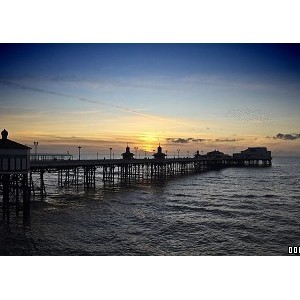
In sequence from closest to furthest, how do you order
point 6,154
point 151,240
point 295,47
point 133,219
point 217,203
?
point 295,47, point 151,240, point 6,154, point 133,219, point 217,203

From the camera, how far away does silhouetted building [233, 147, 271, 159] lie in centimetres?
12525

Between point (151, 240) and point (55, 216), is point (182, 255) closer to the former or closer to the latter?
point (151, 240)

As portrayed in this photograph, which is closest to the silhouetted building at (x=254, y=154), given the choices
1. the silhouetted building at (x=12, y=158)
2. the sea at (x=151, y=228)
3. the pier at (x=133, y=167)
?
the pier at (x=133, y=167)

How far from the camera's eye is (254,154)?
12681 centimetres

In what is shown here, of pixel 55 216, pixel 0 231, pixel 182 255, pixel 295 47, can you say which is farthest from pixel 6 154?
pixel 295 47

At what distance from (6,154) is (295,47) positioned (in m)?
17.7

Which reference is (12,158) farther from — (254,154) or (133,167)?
(254,154)

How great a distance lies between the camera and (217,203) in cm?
3222

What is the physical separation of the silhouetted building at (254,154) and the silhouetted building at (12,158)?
113065 millimetres

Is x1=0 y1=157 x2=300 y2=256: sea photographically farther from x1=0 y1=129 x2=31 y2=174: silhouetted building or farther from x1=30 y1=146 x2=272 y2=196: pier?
x1=30 y1=146 x2=272 y2=196: pier

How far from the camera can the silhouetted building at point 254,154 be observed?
12525cm

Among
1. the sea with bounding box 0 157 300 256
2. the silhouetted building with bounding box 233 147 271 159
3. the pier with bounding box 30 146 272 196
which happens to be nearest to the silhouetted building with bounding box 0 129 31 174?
the sea with bounding box 0 157 300 256

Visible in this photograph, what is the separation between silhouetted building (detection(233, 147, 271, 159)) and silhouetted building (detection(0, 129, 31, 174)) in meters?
113

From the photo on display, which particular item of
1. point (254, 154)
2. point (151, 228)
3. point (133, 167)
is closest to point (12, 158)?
point (151, 228)
